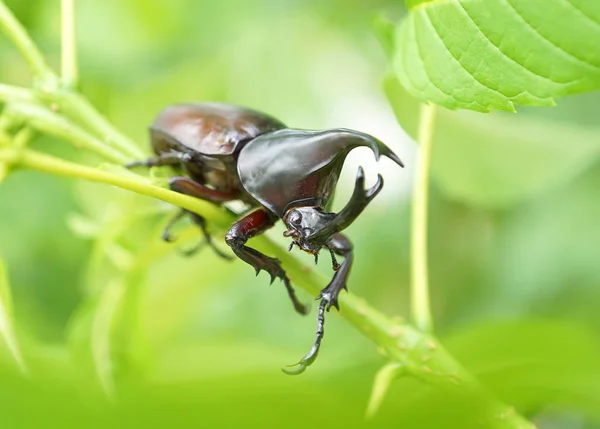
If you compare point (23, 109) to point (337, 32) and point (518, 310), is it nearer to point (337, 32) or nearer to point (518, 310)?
point (518, 310)

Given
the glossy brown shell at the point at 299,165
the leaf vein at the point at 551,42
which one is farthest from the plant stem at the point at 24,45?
the leaf vein at the point at 551,42

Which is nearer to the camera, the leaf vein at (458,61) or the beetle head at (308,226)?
the leaf vein at (458,61)

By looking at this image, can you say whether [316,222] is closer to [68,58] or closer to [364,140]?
[364,140]

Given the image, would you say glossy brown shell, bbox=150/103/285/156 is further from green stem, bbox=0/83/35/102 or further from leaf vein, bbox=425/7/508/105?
leaf vein, bbox=425/7/508/105

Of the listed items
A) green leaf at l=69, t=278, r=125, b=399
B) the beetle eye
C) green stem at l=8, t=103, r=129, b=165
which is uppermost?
green stem at l=8, t=103, r=129, b=165

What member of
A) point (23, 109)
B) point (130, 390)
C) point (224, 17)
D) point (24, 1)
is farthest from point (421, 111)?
point (224, 17)

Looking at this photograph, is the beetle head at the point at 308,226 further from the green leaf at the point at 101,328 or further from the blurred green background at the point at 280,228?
the green leaf at the point at 101,328

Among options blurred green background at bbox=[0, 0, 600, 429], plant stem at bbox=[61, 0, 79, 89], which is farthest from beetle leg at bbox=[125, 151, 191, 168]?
plant stem at bbox=[61, 0, 79, 89]
